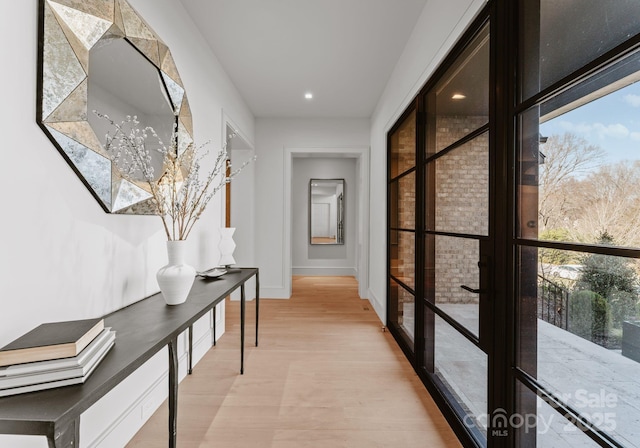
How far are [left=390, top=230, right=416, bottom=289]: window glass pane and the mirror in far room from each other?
10.3 feet

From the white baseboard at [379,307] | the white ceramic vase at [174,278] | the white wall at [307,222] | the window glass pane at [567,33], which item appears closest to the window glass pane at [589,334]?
the window glass pane at [567,33]

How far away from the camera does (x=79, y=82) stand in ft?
4.05

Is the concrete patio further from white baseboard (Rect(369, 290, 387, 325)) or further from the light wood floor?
white baseboard (Rect(369, 290, 387, 325))

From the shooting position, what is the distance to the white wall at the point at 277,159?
4.54 metres

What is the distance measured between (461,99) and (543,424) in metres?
1.59

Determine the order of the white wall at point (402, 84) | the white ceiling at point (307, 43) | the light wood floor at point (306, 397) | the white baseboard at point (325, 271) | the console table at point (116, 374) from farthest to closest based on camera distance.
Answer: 1. the white baseboard at point (325, 271)
2. the white ceiling at point (307, 43)
3. the white wall at point (402, 84)
4. the light wood floor at point (306, 397)
5. the console table at point (116, 374)

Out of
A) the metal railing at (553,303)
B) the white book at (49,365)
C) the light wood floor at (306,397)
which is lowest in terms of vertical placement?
the light wood floor at (306,397)

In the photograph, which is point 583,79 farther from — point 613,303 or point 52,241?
point 52,241

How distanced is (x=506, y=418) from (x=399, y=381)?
1044mm

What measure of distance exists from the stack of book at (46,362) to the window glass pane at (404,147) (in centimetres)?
235

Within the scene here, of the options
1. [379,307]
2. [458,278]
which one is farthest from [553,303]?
[379,307]

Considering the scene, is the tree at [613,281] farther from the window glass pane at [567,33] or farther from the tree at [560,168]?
the window glass pane at [567,33]

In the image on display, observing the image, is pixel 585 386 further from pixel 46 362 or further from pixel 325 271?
pixel 325 271

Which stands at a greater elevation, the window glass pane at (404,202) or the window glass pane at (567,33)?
the window glass pane at (567,33)
